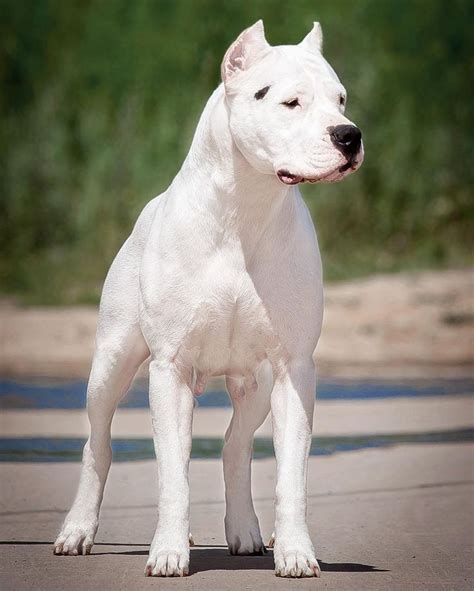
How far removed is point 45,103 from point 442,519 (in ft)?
57.4

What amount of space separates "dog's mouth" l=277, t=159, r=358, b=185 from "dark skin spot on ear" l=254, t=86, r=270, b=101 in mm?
343

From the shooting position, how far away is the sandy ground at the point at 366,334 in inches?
679

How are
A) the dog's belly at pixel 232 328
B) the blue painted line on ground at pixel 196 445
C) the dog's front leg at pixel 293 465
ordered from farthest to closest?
the blue painted line on ground at pixel 196 445, the dog's belly at pixel 232 328, the dog's front leg at pixel 293 465

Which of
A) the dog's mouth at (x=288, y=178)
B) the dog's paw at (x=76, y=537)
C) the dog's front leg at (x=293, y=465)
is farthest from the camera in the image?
the dog's paw at (x=76, y=537)

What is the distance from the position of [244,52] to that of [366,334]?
40.8 feet

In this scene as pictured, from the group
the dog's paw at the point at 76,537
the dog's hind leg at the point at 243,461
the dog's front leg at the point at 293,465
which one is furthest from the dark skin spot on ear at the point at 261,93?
the dog's paw at the point at 76,537

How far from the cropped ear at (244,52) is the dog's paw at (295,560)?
6.29 ft

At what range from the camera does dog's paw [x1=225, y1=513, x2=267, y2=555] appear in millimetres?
6527

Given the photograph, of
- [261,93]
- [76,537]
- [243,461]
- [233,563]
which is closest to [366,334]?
[243,461]

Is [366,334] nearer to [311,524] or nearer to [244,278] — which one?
[311,524]

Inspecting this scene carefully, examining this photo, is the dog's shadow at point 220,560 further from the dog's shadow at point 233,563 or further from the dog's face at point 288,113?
the dog's face at point 288,113

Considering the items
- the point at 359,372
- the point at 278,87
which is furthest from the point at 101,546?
the point at 359,372

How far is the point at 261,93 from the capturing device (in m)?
5.90

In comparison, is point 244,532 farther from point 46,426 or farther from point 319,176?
point 46,426
